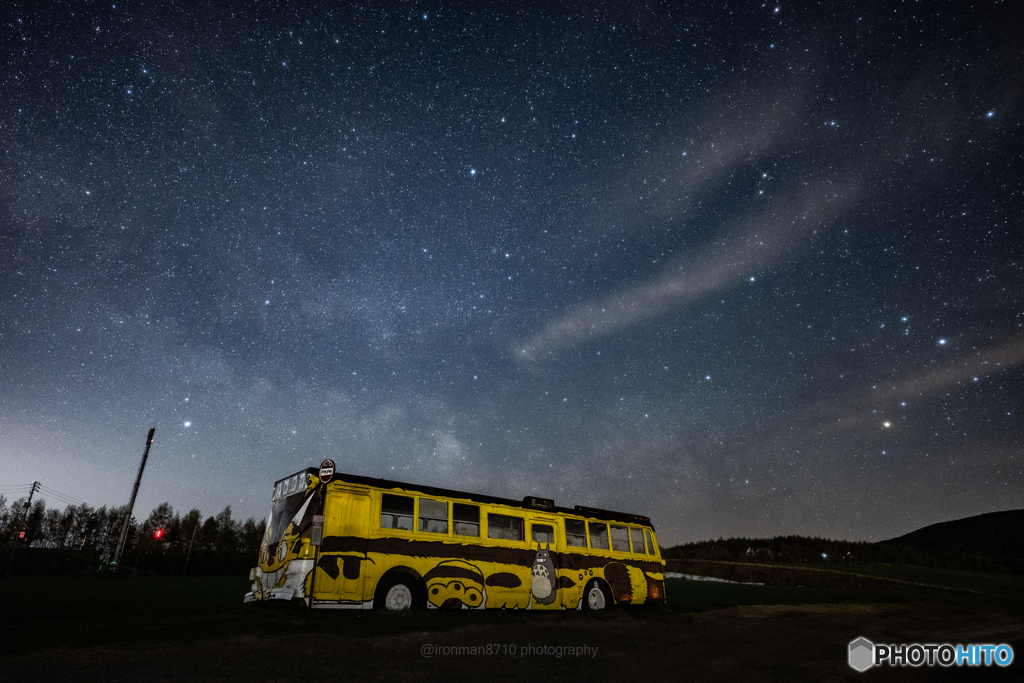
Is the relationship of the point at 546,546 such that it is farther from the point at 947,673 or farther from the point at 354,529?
the point at 947,673

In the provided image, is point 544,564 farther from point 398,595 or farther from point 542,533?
point 398,595

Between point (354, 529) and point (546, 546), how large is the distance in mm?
6442

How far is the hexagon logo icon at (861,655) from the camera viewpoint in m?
7.25

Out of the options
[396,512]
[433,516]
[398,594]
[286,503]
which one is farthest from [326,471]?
[398,594]

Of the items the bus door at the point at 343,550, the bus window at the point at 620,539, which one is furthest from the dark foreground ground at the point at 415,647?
the bus window at the point at 620,539

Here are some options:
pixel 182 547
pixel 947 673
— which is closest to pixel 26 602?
pixel 947 673

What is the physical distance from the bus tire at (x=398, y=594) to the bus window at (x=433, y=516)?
1300mm

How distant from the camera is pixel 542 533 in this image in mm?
15461

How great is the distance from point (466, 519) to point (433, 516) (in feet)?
3.66

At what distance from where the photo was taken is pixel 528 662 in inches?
306

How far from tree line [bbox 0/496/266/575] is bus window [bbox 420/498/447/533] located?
6257cm

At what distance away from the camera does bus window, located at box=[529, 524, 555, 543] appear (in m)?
15.2

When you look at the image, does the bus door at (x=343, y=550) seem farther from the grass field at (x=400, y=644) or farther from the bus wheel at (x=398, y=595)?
the bus wheel at (x=398, y=595)

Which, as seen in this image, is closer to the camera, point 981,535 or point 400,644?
point 400,644
